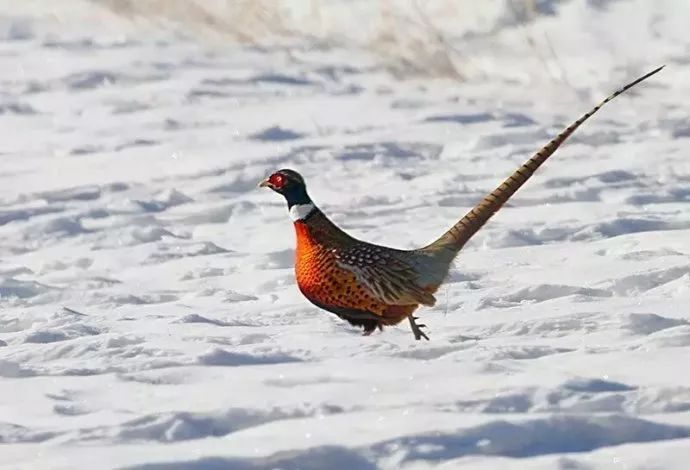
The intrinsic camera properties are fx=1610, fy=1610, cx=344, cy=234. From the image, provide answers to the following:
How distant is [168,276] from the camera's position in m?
5.98

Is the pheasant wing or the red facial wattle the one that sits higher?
the red facial wattle

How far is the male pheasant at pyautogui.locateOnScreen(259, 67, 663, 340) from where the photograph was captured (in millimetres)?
4633

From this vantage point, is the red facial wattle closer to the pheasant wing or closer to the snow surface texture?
the pheasant wing

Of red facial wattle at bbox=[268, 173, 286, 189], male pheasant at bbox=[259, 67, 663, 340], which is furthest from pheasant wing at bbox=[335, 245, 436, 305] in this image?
red facial wattle at bbox=[268, 173, 286, 189]

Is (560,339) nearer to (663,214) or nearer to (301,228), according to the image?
(301,228)

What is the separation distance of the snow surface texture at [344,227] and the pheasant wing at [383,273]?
14cm

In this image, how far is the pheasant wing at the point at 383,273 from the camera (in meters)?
4.63

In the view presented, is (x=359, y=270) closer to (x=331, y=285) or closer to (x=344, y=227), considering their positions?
(x=331, y=285)

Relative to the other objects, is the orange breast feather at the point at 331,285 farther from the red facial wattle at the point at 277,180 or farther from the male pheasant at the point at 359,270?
the red facial wattle at the point at 277,180

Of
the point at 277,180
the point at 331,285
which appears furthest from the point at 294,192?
the point at 331,285

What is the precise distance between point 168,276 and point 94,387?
183 cm

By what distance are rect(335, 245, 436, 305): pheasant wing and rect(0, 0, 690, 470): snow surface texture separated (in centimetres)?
14

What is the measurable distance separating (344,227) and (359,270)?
2.26m

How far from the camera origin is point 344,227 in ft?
22.6
